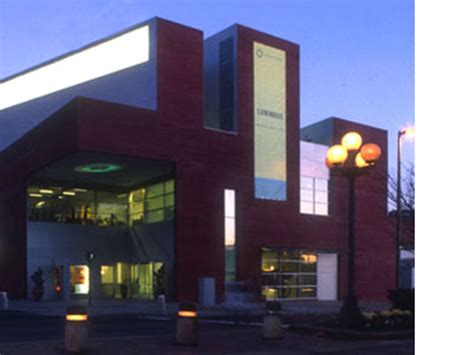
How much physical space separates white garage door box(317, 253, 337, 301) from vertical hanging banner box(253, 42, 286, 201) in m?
5.18

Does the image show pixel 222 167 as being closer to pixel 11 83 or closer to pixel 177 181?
pixel 177 181

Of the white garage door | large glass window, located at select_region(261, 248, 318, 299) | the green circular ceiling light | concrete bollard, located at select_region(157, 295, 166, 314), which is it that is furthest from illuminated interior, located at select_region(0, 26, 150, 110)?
the white garage door

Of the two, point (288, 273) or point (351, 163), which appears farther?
point (288, 273)

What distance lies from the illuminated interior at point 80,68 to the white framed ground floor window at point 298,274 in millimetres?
12033

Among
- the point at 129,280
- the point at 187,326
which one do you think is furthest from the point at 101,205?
the point at 187,326

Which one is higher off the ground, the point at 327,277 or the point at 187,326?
the point at 187,326

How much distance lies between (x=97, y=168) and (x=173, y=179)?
3874 mm

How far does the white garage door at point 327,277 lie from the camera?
125 feet

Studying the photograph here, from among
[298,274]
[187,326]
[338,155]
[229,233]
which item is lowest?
[298,274]

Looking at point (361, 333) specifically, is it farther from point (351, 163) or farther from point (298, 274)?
point (298, 274)

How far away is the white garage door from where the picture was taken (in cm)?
3797

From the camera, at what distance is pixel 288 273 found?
36.0 m
